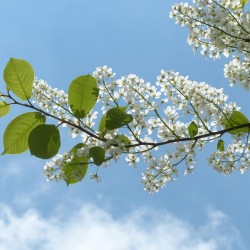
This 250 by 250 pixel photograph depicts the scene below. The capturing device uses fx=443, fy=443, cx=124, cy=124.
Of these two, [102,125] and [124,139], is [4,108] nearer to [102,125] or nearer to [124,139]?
[102,125]

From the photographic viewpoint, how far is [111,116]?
3.24 m

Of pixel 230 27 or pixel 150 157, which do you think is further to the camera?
pixel 230 27

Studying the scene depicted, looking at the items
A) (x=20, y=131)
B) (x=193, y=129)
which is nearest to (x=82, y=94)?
(x=20, y=131)

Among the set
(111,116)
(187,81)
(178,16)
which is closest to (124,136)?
(111,116)

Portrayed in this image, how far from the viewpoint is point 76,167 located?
3.37 meters

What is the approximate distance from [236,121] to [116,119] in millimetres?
1108

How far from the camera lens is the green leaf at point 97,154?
10.4 feet

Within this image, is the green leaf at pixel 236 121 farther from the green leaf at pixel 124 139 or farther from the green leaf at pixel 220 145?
the green leaf at pixel 124 139

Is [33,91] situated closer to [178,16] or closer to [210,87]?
[210,87]

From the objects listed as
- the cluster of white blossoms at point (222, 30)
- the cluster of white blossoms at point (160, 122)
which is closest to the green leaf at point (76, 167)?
the cluster of white blossoms at point (160, 122)

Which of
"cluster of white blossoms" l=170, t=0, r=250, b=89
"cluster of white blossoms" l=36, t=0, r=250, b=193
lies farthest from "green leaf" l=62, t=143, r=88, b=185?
"cluster of white blossoms" l=170, t=0, r=250, b=89

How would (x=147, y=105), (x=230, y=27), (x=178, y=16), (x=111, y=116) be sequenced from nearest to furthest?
(x=111, y=116), (x=147, y=105), (x=230, y=27), (x=178, y=16)

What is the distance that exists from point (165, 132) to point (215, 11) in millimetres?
1435

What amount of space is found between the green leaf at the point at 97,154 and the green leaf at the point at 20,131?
50 cm
